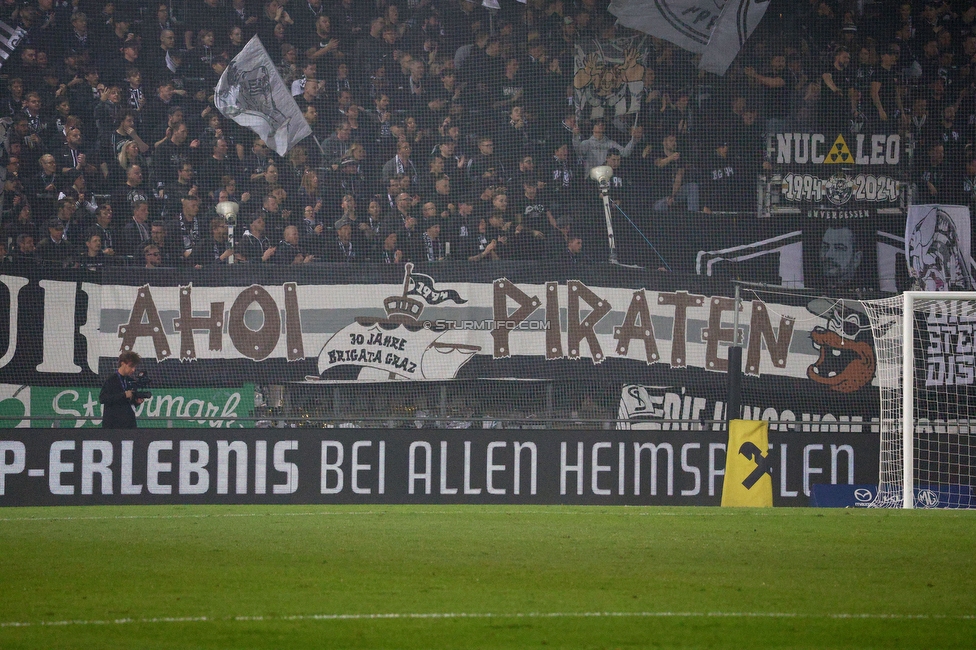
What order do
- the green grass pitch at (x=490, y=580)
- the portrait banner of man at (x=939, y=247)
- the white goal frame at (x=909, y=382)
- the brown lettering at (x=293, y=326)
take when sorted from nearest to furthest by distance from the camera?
the green grass pitch at (x=490, y=580) → the white goal frame at (x=909, y=382) → the brown lettering at (x=293, y=326) → the portrait banner of man at (x=939, y=247)

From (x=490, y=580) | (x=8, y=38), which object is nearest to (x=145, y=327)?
(x=8, y=38)

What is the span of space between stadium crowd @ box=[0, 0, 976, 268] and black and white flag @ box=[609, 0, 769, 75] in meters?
0.20

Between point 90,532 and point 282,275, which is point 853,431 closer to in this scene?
point 282,275

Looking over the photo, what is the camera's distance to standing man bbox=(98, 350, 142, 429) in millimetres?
11211

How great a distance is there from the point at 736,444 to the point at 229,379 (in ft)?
18.4

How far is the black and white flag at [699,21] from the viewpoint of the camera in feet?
49.6

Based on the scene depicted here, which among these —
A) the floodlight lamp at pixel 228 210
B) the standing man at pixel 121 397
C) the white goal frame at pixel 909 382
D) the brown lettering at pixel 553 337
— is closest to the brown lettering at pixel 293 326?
the standing man at pixel 121 397

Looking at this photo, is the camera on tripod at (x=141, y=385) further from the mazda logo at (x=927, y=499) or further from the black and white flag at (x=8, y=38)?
the mazda logo at (x=927, y=499)

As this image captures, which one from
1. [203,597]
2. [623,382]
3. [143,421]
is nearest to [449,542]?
[203,597]

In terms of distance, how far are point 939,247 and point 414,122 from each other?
7.09 metres

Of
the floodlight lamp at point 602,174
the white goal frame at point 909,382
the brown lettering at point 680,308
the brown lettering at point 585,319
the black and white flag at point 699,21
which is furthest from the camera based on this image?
the black and white flag at point 699,21

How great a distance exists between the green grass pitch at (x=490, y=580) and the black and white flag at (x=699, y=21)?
27.4 feet

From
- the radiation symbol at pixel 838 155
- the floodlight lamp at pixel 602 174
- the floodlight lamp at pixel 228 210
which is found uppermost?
the radiation symbol at pixel 838 155

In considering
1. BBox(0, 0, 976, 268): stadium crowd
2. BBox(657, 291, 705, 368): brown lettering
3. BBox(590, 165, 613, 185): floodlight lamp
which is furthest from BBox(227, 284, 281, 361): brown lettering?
BBox(590, 165, 613, 185): floodlight lamp
